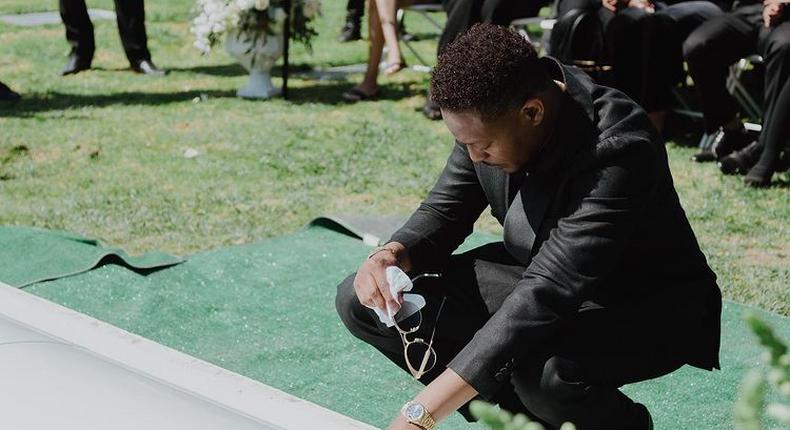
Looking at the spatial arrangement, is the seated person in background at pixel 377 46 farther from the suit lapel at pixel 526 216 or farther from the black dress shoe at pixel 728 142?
the suit lapel at pixel 526 216

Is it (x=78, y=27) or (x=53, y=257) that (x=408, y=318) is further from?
(x=78, y=27)

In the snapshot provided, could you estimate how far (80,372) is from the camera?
6.13 feet

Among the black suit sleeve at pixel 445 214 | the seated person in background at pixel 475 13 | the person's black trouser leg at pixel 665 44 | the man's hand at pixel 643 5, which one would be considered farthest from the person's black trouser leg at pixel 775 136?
the black suit sleeve at pixel 445 214

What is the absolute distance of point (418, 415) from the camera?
7.86ft

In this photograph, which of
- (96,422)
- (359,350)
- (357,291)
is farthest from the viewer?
(359,350)

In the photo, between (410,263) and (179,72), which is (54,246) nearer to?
(410,263)

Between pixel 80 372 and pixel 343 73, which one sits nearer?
pixel 80 372

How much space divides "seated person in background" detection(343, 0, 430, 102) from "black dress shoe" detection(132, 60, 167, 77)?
184 cm

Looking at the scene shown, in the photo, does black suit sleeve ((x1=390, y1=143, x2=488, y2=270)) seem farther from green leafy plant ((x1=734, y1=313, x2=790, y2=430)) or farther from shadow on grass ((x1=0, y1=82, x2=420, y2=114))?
shadow on grass ((x1=0, y1=82, x2=420, y2=114))

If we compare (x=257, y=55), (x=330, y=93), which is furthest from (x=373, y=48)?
(x=257, y=55)

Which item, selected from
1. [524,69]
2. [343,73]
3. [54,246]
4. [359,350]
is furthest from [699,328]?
[343,73]

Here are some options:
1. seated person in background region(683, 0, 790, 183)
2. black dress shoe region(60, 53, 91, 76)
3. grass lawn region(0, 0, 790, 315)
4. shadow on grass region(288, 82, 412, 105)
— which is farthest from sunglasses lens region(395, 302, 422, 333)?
black dress shoe region(60, 53, 91, 76)

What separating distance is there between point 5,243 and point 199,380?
267cm

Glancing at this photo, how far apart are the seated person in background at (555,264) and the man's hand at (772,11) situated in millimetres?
3706
